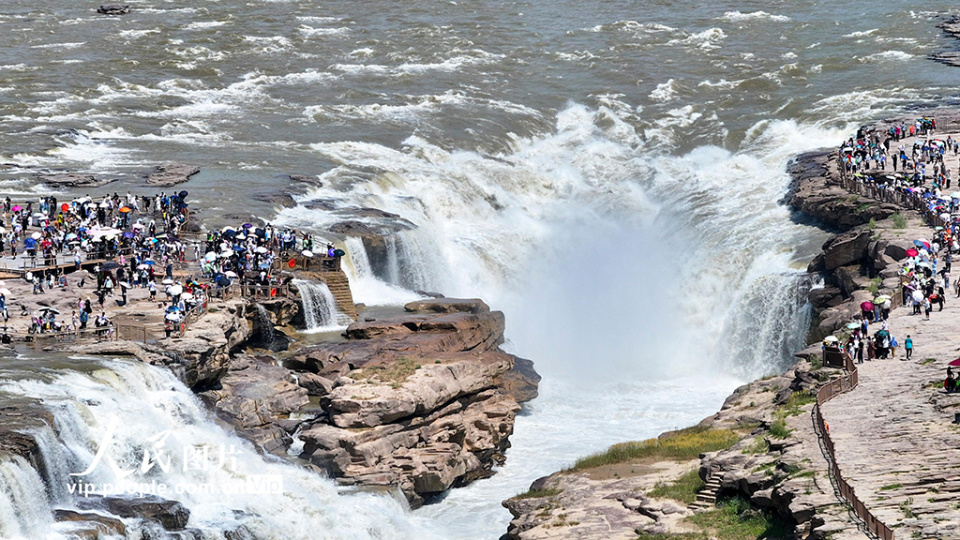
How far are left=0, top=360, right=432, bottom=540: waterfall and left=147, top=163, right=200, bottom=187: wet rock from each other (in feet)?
104

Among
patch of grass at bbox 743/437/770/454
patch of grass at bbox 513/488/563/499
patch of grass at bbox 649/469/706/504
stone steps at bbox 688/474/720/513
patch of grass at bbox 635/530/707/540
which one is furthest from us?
patch of grass at bbox 513/488/563/499

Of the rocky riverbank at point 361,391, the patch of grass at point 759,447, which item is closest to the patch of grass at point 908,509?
the patch of grass at point 759,447

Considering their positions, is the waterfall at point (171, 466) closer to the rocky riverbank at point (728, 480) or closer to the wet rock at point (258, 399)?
the wet rock at point (258, 399)

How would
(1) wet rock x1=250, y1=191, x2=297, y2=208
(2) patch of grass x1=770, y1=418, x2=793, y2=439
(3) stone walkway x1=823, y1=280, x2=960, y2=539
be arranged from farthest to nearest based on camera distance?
(1) wet rock x1=250, y1=191, x2=297, y2=208, (2) patch of grass x1=770, y1=418, x2=793, y2=439, (3) stone walkway x1=823, y1=280, x2=960, y2=539

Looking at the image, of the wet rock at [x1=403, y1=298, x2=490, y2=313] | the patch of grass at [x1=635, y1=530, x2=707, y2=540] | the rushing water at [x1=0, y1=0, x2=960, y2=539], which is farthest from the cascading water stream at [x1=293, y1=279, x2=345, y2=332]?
the patch of grass at [x1=635, y1=530, x2=707, y2=540]

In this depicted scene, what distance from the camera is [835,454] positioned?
39625 mm

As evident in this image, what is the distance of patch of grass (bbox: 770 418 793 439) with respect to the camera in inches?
1697

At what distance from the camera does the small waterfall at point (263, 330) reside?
55.6 metres

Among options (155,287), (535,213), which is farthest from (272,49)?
(155,287)

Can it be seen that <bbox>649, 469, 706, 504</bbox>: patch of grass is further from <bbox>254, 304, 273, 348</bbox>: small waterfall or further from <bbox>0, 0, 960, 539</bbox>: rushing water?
<bbox>254, 304, 273, 348</bbox>: small waterfall

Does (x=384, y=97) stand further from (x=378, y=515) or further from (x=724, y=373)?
(x=378, y=515)

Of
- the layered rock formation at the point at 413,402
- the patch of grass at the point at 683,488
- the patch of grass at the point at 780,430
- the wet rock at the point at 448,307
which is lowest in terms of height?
the patch of grass at the point at 683,488

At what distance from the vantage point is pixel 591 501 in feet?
144

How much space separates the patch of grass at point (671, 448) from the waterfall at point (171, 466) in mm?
6709
